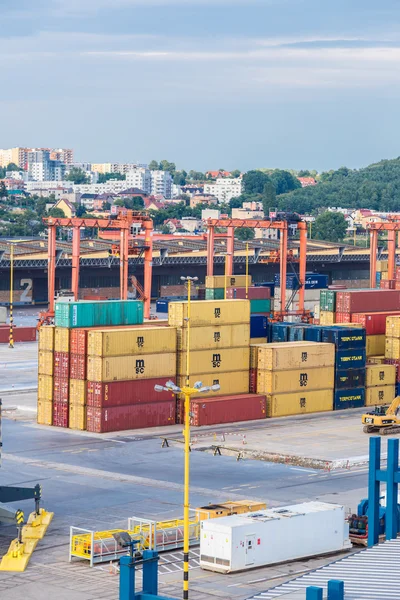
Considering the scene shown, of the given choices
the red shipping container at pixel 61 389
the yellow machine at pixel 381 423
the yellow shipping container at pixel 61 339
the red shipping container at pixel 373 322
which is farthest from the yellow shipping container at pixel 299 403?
the yellow shipping container at pixel 61 339

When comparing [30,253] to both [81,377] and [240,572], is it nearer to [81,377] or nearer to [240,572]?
[81,377]

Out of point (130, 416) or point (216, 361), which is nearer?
point (130, 416)

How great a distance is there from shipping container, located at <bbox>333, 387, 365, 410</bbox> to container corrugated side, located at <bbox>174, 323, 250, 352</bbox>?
882cm

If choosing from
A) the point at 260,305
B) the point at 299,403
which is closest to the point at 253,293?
the point at 260,305

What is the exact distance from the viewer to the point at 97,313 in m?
85.2

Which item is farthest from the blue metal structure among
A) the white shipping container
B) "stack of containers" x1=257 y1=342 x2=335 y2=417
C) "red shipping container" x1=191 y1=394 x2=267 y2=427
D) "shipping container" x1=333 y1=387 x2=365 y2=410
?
"shipping container" x1=333 y1=387 x2=365 y2=410

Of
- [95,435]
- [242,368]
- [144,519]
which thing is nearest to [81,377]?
[95,435]

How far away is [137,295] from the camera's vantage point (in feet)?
605

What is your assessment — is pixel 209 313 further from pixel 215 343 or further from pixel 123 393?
pixel 123 393

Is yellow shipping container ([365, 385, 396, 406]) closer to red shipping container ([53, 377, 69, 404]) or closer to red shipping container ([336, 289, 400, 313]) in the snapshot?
red shipping container ([336, 289, 400, 313])

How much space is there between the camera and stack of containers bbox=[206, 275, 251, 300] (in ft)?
485

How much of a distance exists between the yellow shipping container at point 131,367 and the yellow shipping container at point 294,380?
7.29 metres

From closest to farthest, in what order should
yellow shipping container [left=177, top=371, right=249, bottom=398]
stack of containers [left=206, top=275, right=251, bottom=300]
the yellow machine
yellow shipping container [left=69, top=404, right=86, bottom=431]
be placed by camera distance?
yellow shipping container [left=69, top=404, right=86, bottom=431] → the yellow machine → yellow shipping container [left=177, top=371, right=249, bottom=398] → stack of containers [left=206, top=275, right=251, bottom=300]

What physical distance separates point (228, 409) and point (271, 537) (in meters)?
34.8
